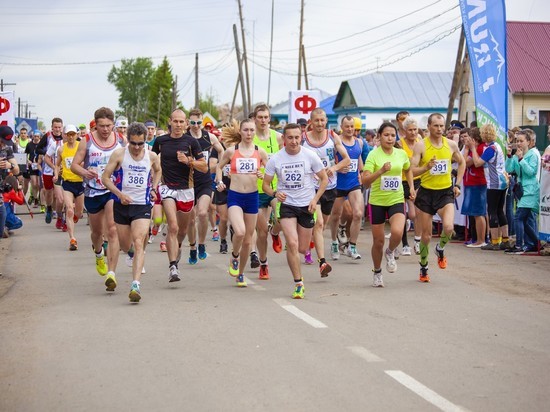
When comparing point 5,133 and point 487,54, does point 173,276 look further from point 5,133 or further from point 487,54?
point 487,54

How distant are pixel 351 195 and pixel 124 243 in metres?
5.09

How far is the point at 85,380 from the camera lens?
7.26 metres

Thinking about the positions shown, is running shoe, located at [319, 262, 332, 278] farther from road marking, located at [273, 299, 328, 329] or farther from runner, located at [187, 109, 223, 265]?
runner, located at [187, 109, 223, 265]

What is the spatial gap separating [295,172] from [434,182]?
7.97ft

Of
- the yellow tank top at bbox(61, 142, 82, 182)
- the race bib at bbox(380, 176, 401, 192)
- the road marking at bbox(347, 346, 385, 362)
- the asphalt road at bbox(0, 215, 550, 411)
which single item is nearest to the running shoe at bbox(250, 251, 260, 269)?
the asphalt road at bbox(0, 215, 550, 411)

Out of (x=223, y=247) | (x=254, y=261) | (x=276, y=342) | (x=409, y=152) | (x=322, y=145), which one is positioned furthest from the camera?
(x=223, y=247)

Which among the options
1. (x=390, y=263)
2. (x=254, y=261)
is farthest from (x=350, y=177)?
(x=390, y=263)

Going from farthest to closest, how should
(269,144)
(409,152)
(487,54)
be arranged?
1. (487,54)
2. (409,152)
3. (269,144)

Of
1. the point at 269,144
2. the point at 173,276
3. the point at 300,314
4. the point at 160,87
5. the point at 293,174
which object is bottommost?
the point at 300,314

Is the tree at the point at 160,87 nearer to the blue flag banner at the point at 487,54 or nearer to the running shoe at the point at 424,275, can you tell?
the blue flag banner at the point at 487,54

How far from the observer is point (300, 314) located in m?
10.3

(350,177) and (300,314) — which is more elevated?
(350,177)

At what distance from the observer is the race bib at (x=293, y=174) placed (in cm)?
1186

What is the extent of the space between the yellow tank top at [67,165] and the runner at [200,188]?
2657 mm
